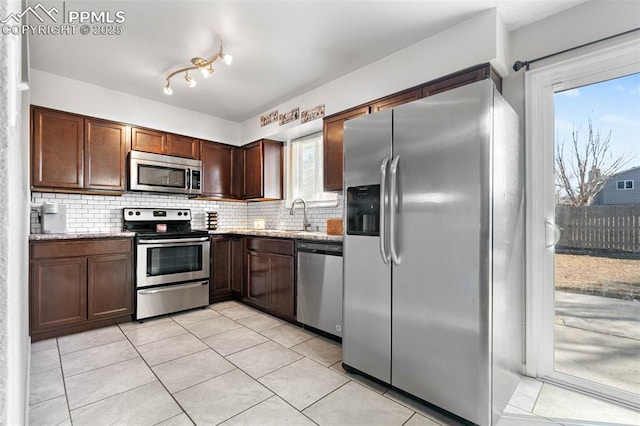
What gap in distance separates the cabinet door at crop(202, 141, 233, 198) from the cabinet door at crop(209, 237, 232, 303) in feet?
2.37

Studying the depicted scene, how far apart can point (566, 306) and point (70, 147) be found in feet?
15.3

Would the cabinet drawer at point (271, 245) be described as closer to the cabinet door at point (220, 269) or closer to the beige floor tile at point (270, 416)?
the cabinet door at point (220, 269)

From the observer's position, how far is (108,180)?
3.44 metres

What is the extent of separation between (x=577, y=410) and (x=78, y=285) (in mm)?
4101

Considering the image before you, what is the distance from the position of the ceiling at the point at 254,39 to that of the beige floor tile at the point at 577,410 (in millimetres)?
2560

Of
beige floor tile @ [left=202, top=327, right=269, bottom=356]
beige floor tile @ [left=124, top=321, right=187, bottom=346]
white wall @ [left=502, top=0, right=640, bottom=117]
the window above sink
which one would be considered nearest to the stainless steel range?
beige floor tile @ [left=124, top=321, right=187, bottom=346]

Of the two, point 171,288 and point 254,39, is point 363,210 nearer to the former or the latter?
point 254,39

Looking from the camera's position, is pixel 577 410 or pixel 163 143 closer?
pixel 577 410

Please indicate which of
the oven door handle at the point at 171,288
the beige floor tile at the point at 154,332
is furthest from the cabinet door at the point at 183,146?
the beige floor tile at the point at 154,332

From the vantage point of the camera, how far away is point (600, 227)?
2.06 m

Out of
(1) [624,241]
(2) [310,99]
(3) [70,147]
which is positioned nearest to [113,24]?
(3) [70,147]

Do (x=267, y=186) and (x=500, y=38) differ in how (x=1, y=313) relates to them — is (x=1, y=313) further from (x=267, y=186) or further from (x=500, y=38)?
(x=267, y=186)

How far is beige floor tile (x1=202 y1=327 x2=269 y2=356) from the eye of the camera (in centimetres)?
265

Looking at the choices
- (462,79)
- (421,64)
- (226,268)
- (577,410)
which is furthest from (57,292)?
(577,410)
